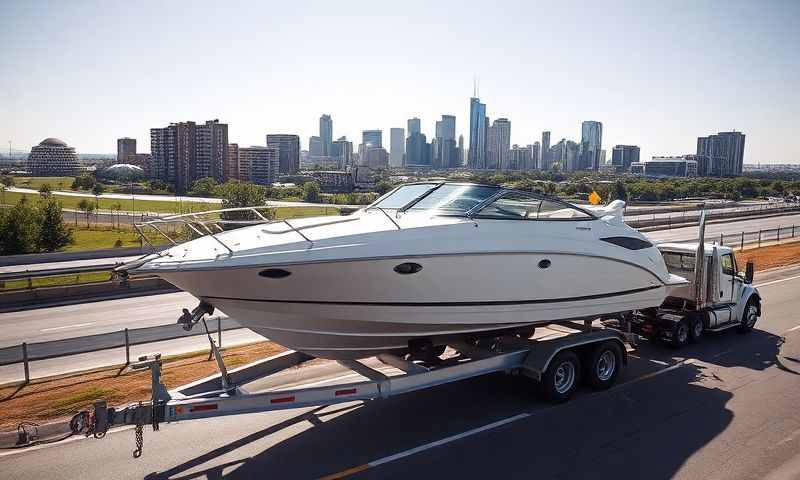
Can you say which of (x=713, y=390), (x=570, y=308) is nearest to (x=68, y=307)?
(x=570, y=308)

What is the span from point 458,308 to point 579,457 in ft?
7.11

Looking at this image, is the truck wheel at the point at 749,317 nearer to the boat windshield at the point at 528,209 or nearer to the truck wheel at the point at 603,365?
the truck wheel at the point at 603,365

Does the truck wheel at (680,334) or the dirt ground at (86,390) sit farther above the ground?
the truck wheel at (680,334)

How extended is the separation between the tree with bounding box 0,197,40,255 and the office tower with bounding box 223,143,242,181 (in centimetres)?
8831

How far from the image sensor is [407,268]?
6.61 meters

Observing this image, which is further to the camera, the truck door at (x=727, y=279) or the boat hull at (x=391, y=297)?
the truck door at (x=727, y=279)

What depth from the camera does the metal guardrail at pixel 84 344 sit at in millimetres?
9039

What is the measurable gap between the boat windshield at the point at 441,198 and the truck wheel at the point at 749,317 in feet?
24.4

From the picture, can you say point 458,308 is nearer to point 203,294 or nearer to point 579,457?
point 579,457

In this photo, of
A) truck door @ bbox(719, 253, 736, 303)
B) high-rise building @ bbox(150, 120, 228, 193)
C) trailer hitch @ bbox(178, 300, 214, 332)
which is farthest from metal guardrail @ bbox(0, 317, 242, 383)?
high-rise building @ bbox(150, 120, 228, 193)

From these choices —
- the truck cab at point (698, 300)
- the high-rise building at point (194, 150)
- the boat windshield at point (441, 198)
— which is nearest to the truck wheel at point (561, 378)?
the boat windshield at point (441, 198)

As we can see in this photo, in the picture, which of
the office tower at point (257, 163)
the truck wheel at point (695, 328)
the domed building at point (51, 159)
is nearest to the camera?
the truck wheel at point (695, 328)

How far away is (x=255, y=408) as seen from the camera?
19.8ft

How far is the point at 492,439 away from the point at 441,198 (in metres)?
3.30
